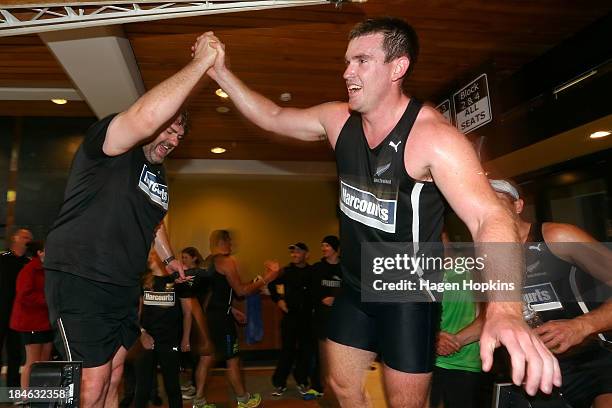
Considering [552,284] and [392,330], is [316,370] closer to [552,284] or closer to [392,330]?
[552,284]

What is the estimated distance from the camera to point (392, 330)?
190cm

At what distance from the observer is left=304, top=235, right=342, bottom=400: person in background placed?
19.9 ft

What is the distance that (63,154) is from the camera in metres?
7.40

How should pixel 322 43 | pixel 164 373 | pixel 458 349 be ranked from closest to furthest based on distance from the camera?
pixel 458 349, pixel 164 373, pixel 322 43

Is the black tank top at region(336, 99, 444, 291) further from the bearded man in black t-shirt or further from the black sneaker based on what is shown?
the black sneaker

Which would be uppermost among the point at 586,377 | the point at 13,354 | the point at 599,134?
the point at 599,134

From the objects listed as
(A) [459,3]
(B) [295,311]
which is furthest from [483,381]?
(B) [295,311]

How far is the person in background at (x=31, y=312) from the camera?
5.48 m

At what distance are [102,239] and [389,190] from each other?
1.35 m

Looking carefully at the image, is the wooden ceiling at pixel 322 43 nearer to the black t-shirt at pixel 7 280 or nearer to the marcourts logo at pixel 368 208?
the marcourts logo at pixel 368 208

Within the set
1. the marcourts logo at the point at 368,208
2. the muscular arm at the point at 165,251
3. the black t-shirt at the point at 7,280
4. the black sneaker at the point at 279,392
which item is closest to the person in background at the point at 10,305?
the black t-shirt at the point at 7,280

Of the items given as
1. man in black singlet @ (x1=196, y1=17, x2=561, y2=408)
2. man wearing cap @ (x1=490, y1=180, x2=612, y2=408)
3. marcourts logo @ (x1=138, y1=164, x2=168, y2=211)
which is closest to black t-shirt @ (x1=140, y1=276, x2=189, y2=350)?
marcourts logo @ (x1=138, y1=164, x2=168, y2=211)

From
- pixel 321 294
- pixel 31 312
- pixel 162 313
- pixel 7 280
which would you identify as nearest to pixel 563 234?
pixel 162 313

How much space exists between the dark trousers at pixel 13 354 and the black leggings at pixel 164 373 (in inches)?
84.4
